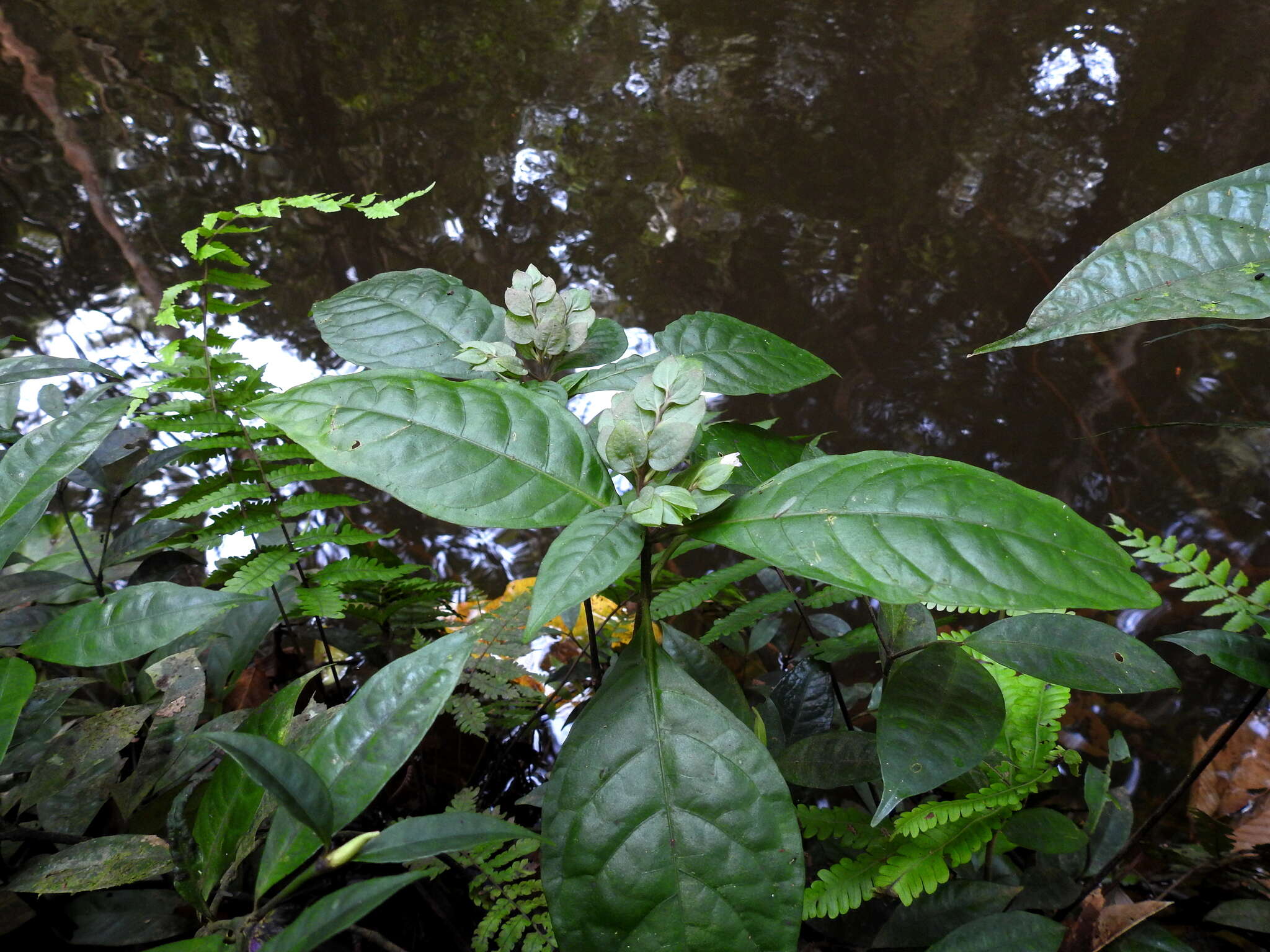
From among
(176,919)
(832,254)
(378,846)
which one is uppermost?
(832,254)

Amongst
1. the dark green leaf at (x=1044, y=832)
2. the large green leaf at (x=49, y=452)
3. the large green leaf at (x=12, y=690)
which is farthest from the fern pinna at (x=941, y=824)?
the large green leaf at (x=49, y=452)

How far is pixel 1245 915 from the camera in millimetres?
1047

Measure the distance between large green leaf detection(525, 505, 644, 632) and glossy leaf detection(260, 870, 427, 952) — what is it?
0.22m

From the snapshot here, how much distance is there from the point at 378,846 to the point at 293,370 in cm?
208

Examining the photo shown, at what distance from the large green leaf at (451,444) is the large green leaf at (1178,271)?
1.50 feet

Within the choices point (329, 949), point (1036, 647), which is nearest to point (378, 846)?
point (329, 949)

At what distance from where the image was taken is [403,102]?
129 inches

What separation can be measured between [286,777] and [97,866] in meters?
0.42

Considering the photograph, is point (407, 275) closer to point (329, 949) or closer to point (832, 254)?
point (329, 949)

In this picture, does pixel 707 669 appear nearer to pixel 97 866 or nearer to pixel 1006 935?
pixel 1006 935

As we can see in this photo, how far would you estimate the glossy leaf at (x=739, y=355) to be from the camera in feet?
3.41

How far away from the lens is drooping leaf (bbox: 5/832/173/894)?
0.86 m

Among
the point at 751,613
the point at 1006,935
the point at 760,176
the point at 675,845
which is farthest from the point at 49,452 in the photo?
the point at 760,176

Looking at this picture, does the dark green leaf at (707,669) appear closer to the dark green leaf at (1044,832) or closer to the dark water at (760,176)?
the dark green leaf at (1044,832)
